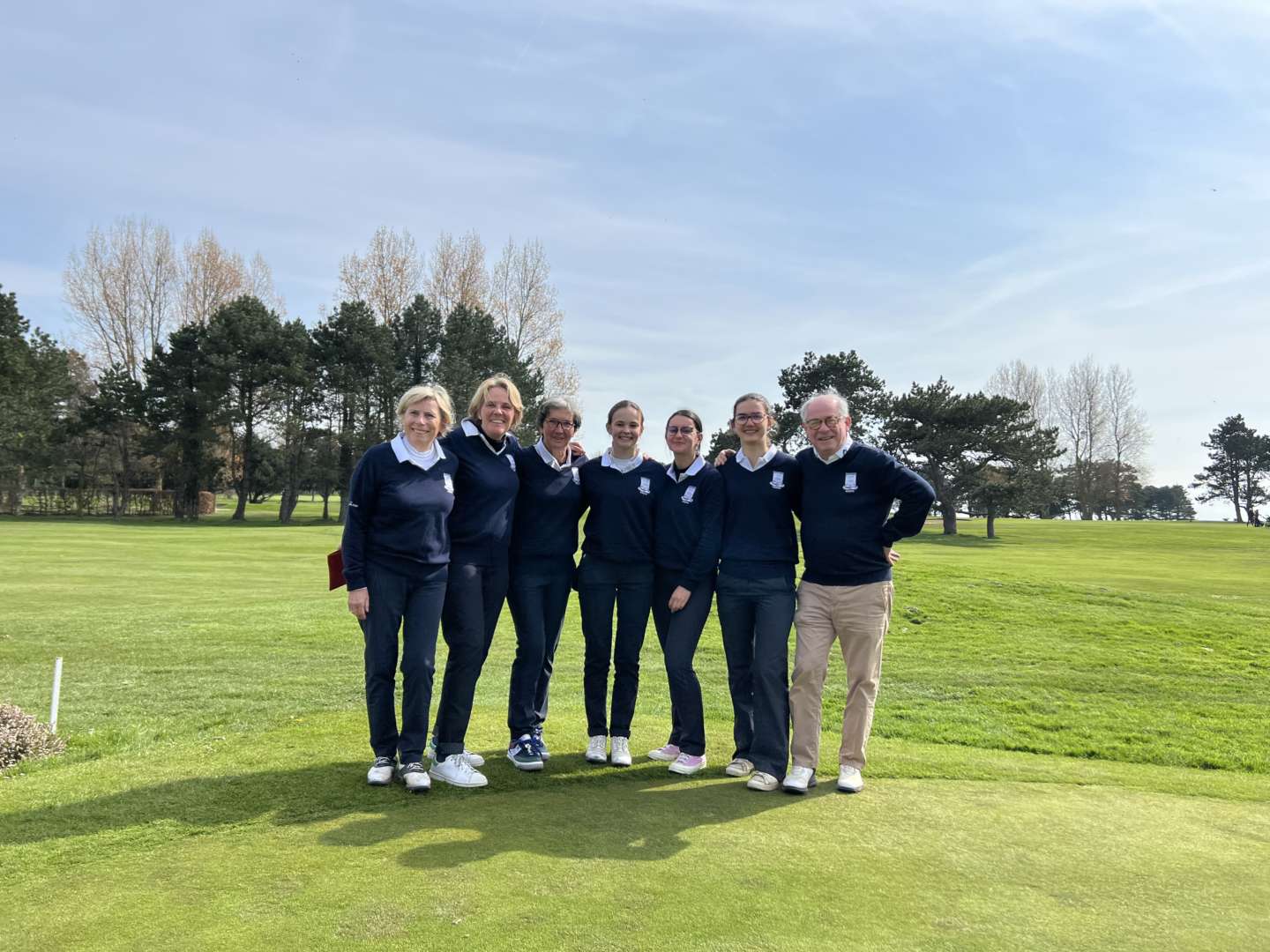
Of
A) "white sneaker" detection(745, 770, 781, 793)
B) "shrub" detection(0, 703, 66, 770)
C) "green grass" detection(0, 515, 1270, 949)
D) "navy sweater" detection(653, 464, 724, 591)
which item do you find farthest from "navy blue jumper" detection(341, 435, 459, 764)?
Result: "shrub" detection(0, 703, 66, 770)

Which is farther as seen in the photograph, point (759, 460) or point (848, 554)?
point (759, 460)

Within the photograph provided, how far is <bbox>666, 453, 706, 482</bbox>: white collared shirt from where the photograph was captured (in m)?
5.61

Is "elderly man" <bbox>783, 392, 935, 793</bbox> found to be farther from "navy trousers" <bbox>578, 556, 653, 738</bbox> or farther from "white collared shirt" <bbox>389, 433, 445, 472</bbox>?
"white collared shirt" <bbox>389, 433, 445, 472</bbox>

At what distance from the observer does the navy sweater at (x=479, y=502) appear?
5.24 metres

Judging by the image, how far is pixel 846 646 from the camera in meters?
5.46

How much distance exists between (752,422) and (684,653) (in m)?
1.56

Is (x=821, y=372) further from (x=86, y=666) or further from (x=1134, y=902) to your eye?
(x=1134, y=902)

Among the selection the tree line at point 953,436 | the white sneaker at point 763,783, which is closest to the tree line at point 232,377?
the tree line at point 953,436

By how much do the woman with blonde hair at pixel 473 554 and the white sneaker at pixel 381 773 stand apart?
0.92ft

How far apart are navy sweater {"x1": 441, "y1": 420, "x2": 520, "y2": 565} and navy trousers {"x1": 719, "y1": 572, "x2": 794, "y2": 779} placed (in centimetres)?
143

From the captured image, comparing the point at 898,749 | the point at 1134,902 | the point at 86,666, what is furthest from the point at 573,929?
the point at 86,666

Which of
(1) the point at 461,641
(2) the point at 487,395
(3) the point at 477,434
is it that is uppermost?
(2) the point at 487,395

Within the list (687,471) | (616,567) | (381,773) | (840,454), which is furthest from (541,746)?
(840,454)

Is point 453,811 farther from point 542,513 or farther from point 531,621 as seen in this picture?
point 542,513
